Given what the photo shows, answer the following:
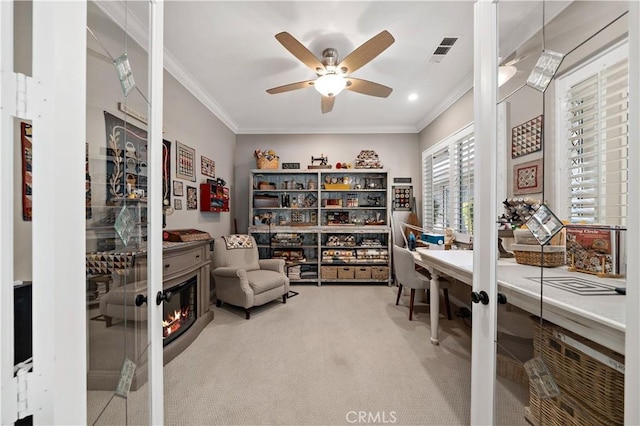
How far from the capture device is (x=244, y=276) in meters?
2.88

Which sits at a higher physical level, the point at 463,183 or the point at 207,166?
the point at 207,166

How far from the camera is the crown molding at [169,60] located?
0.92 m

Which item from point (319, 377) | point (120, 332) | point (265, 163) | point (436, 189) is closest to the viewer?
point (120, 332)

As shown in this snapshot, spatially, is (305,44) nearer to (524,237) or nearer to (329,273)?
(524,237)

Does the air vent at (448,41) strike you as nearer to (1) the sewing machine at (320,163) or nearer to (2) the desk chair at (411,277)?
(2) the desk chair at (411,277)

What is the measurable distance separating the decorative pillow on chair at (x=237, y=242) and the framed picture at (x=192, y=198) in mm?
567

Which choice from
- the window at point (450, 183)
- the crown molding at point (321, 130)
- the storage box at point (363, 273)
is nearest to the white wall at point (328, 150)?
the crown molding at point (321, 130)

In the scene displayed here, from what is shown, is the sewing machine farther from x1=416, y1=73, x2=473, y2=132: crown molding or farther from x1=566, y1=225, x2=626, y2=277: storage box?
x1=566, y1=225, x2=626, y2=277: storage box

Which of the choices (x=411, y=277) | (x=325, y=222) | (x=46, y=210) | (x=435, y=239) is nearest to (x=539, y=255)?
(x=46, y=210)

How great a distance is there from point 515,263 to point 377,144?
382 centimetres

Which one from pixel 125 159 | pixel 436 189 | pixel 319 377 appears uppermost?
pixel 436 189

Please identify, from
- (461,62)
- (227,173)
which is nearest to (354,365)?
(461,62)

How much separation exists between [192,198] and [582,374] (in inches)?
133

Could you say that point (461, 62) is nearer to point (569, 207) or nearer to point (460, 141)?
point (460, 141)
